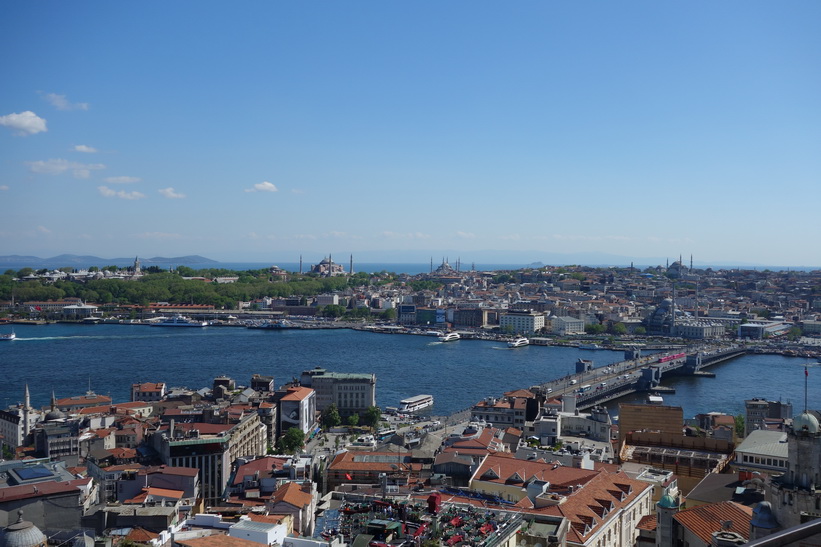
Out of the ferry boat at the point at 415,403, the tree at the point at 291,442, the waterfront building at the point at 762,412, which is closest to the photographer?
the tree at the point at 291,442

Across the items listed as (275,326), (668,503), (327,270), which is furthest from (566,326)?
(327,270)

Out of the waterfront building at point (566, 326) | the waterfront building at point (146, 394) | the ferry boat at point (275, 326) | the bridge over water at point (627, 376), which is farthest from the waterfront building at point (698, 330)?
the waterfront building at point (146, 394)

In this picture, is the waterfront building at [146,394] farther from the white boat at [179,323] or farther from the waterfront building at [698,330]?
the waterfront building at [698,330]

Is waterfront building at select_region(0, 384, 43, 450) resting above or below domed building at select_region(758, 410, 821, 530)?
below

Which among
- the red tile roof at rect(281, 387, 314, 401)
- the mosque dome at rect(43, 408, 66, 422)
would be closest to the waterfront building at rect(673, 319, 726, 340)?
the red tile roof at rect(281, 387, 314, 401)

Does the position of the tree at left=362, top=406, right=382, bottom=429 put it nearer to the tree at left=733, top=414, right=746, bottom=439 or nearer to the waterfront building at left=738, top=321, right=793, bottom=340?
the tree at left=733, top=414, right=746, bottom=439
